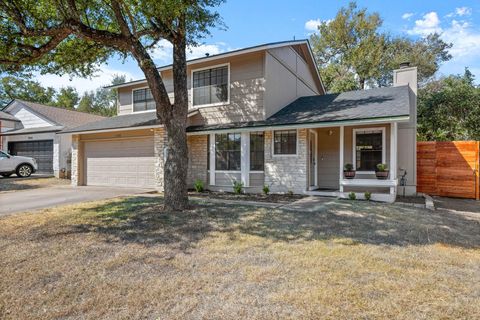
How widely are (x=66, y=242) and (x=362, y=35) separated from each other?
26.3m

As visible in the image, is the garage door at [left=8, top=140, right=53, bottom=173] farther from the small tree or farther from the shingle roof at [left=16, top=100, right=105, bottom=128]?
the small tree

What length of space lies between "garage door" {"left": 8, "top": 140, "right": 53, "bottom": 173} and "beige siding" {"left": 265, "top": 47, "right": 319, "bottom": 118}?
594 inches

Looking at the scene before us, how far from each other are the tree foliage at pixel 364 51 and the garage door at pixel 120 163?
16277 millimetres

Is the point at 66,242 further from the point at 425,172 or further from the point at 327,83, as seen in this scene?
the point at 327,83

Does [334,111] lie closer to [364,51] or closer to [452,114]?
[452,114]

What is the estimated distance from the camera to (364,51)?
2345cm

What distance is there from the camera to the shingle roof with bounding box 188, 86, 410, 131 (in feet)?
28.7

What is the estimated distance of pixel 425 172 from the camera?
1102cm

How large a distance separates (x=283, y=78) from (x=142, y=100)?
23.6 ft

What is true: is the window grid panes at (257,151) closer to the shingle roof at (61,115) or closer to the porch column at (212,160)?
the porch column at (212,160)

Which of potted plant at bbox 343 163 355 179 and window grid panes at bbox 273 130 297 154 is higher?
window grid panes at bbox 273 130 297 154

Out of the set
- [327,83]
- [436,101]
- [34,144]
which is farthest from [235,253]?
[327,83]

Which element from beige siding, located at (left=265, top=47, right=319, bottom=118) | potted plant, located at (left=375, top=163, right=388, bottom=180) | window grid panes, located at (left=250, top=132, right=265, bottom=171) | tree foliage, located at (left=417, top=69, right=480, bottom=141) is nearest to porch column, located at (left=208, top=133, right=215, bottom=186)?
window grid panes, located at (left=250, top=132, right=265, bottom=171)

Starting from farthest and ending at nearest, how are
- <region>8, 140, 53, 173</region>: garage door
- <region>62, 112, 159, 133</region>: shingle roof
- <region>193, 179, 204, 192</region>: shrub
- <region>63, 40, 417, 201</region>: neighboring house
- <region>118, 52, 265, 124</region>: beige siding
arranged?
1. <region>8, 140, 53, 173</region>: garage door
2. <region>62, 112, 159, 133</region>: shingle roof
3. <region>193, 179, 204, 192</region>: shrub
4. <region>118, 52, 265, 124</region>: beige siding
5. <region>63, 40, 417, 201</region>: neighboring house
